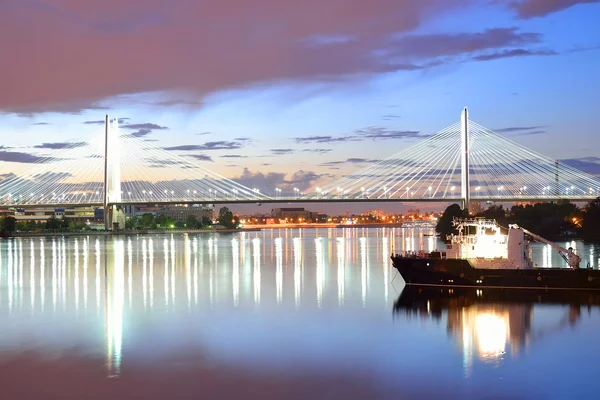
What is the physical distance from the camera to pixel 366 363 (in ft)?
51.5

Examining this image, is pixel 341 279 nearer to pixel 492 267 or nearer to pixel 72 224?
pixel 492 267

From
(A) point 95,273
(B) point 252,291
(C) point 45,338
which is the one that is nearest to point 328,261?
(A) point 95,273

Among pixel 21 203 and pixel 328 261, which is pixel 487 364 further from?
pixel 21 203

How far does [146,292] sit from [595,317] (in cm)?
1527

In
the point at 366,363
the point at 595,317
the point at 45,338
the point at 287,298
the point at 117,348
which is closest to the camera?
the point at 366,363

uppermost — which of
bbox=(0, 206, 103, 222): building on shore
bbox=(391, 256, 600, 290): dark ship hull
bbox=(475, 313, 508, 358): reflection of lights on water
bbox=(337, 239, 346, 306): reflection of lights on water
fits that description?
bbox=(0, 206, 103, 222): building on shore

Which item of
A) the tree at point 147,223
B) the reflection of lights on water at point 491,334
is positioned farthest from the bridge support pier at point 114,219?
the reflection of lights on water at point 491,334

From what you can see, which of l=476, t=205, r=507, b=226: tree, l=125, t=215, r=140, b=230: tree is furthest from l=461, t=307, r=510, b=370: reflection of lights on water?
l=125, t=215, r=140, b=230: tree

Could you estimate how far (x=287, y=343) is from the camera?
1788 centimetres

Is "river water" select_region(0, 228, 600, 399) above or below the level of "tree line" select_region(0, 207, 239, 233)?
below

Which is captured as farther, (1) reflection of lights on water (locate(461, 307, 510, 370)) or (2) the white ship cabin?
(2) the white ship cabin

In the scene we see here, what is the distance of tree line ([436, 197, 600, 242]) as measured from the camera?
68.2 m

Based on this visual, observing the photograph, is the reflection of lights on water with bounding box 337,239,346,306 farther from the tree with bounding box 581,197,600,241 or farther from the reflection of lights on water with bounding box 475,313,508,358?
the tree with bounding box 581,197,600,241

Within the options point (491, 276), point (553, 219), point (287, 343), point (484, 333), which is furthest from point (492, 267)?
point (553, 219)
